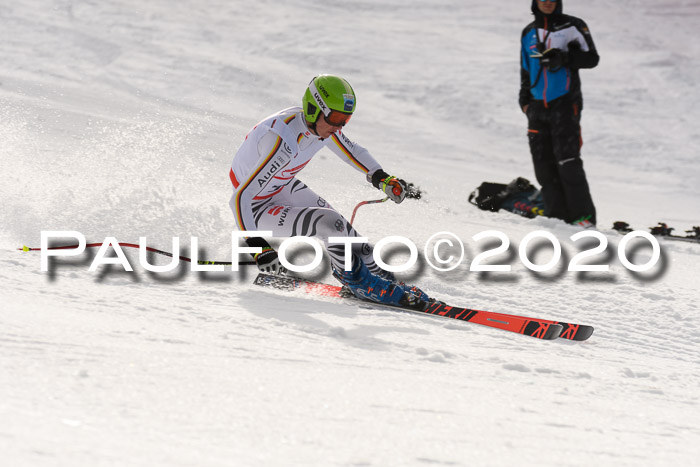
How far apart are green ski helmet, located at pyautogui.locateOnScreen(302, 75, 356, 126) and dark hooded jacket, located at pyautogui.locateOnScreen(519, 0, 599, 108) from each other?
11.8 ft

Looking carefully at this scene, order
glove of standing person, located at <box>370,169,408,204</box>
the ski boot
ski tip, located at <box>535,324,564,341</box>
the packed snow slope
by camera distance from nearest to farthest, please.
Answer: the packed snow slope < ski tip, located at <box>535,324,564,341</box> < the ski boot < glove of standing person, located at <box>370,169,408,204</box>

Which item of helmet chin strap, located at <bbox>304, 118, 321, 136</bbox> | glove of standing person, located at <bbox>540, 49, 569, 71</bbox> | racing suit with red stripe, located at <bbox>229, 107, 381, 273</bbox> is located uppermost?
glove of standing person, located at <bbox>540, 49, 569, 71</bbox>

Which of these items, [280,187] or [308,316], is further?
[280,187]

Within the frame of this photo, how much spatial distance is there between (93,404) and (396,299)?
2464mm

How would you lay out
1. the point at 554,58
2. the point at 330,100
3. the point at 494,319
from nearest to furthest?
the point at 494,319, the point at 330,100, the point at 554,58

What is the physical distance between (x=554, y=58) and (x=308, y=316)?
4506 millimetres

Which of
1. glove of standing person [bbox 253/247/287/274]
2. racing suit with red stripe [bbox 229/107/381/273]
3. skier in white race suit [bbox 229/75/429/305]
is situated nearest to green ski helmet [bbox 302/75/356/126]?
skier in white race suit [bbox 229/75/429/305]

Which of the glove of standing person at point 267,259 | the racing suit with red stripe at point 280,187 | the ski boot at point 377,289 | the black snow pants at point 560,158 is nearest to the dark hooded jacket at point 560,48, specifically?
the black snow pants at point 560,158

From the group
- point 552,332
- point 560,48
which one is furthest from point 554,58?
A: point 552,332

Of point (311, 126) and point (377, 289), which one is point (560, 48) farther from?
point (377, 289)

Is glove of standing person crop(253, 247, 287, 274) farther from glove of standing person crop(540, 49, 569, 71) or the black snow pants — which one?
glove of standing person crop(540, 49, 569, 71)

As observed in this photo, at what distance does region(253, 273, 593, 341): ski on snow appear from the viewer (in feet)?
13.8

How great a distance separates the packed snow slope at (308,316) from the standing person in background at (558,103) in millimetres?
421

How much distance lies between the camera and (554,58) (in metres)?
7.34
